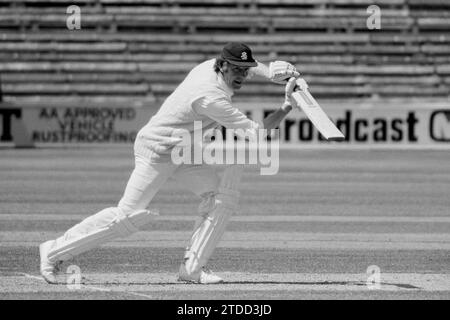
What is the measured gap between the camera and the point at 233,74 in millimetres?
7219

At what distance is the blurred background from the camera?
2845 cm

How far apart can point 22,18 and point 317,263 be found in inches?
878

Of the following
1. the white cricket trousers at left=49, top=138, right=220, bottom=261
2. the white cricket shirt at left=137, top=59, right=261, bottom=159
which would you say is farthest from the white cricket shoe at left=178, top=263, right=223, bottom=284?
the white cricket shirt at left=137, top=59, right=261, bottom=159

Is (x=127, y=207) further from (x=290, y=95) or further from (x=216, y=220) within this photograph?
(x=290, y=95)

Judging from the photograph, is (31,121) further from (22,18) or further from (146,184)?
(146,184)

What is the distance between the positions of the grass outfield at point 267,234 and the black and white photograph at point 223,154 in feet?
0.11

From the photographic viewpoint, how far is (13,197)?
44.8 ft

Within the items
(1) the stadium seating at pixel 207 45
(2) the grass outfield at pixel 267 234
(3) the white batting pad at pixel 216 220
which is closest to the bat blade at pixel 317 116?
(3) the white batting pad at pixel 216 220

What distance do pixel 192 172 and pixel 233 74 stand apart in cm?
74

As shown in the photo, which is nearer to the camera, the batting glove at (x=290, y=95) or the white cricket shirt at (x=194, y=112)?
the white cricket shirt at (x=194, y=112)

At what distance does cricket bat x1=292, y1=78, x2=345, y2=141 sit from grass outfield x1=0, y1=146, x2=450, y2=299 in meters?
1.04

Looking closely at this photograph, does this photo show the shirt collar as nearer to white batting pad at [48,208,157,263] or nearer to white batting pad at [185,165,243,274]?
white batting pad at [185,165,243,274]

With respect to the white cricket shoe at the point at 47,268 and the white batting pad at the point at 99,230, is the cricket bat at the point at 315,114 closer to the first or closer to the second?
the white batting pad at the point at 99,230

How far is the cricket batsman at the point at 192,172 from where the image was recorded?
23.4 ft
